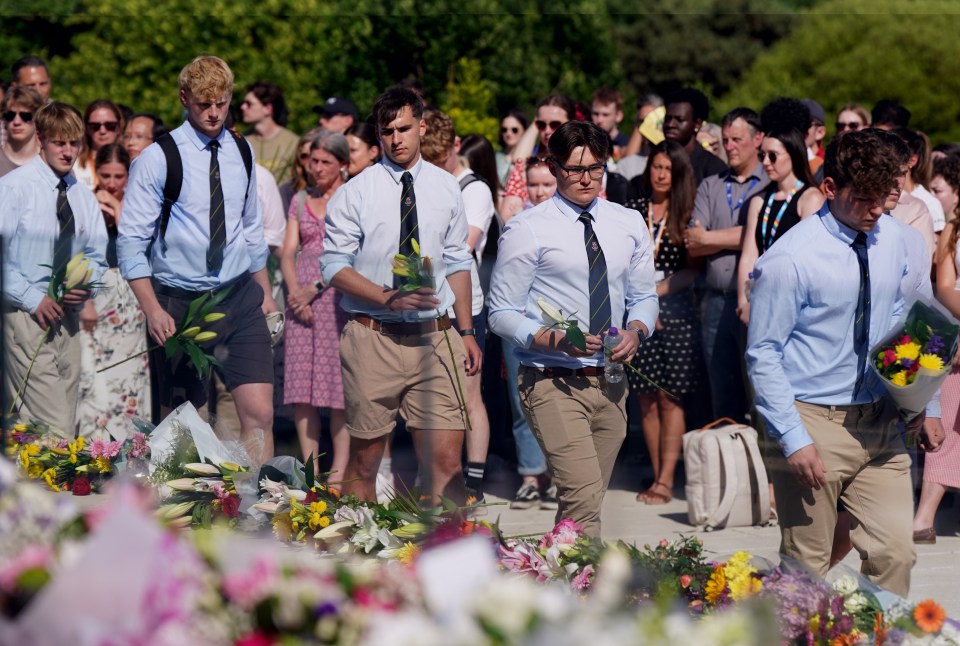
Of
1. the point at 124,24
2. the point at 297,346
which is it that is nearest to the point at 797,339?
the point at 297,346

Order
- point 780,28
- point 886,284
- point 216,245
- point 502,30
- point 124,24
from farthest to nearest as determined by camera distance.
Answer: point 780,28 < point 124,24 < point 502,30 < point 216,245 < point 886,284

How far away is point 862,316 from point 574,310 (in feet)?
4.19

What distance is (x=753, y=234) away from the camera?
7.62 meters

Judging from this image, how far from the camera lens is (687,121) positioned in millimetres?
9000

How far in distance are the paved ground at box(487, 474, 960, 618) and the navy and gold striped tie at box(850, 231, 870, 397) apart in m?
1.30

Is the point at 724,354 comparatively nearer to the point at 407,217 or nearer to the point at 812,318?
the point at 407,217

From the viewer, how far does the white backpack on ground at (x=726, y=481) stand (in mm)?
7324

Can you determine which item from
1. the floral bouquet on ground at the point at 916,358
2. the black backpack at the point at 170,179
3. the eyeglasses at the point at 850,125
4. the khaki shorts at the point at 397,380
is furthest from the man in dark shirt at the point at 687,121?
the floral bouquet on ground at the point at 916,358

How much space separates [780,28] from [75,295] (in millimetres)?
37458

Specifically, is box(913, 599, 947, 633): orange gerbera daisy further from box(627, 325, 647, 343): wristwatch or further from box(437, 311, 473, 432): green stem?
box(437, 311, 473, 432): green stem

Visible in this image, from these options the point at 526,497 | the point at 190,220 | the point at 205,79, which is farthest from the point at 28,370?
the point at 526,497

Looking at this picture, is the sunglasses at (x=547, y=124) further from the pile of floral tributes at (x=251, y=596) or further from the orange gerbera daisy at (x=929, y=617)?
the pile of floral tributes at (x=251, y=596)

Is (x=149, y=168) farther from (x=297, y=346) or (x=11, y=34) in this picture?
(x=11, y=34)

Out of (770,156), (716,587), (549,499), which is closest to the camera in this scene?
(716,587)
